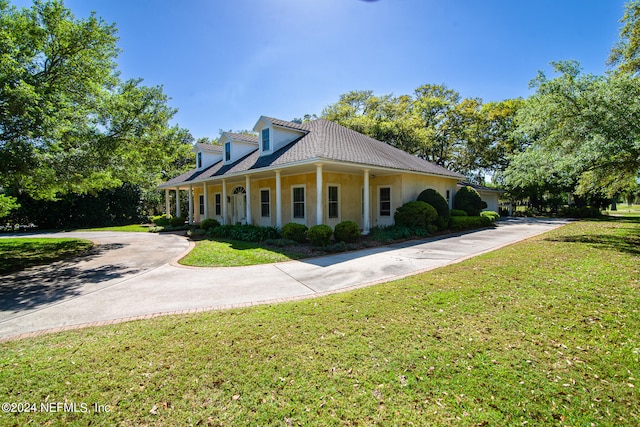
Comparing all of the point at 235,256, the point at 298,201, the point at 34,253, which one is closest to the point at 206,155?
the point at 298,201

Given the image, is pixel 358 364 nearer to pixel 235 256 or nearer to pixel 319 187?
pixel 235 256

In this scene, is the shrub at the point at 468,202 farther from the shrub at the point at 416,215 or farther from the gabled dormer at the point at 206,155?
the gabled dormer at the point at 206,155

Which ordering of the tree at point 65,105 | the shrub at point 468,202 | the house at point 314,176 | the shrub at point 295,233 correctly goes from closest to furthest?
the tree at point 65,105 → the shrub at point 295,233 → the house at point 314,176 → the shrub at point 468,202

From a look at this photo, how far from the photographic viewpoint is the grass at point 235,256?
29.4 ft

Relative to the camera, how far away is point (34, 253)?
36.6 feet

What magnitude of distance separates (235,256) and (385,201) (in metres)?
9.65

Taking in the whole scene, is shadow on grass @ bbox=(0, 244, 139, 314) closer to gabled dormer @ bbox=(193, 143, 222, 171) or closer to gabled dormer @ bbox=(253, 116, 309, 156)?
gabled dormer @ bbox=(253, 116, 309, 156)

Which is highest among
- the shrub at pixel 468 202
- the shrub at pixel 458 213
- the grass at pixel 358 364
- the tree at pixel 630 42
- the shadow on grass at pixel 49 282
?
the tree at pixel 630 42

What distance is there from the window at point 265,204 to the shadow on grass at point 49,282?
348 inches

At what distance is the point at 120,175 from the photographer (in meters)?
12.0

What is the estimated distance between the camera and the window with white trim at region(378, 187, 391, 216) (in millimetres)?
16250

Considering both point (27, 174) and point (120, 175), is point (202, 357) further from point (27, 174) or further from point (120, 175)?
point (120, 175)

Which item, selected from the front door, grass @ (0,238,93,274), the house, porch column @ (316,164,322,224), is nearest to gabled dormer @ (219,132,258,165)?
the house

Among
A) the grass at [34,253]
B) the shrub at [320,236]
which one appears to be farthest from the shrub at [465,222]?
the grass at [34,253]
